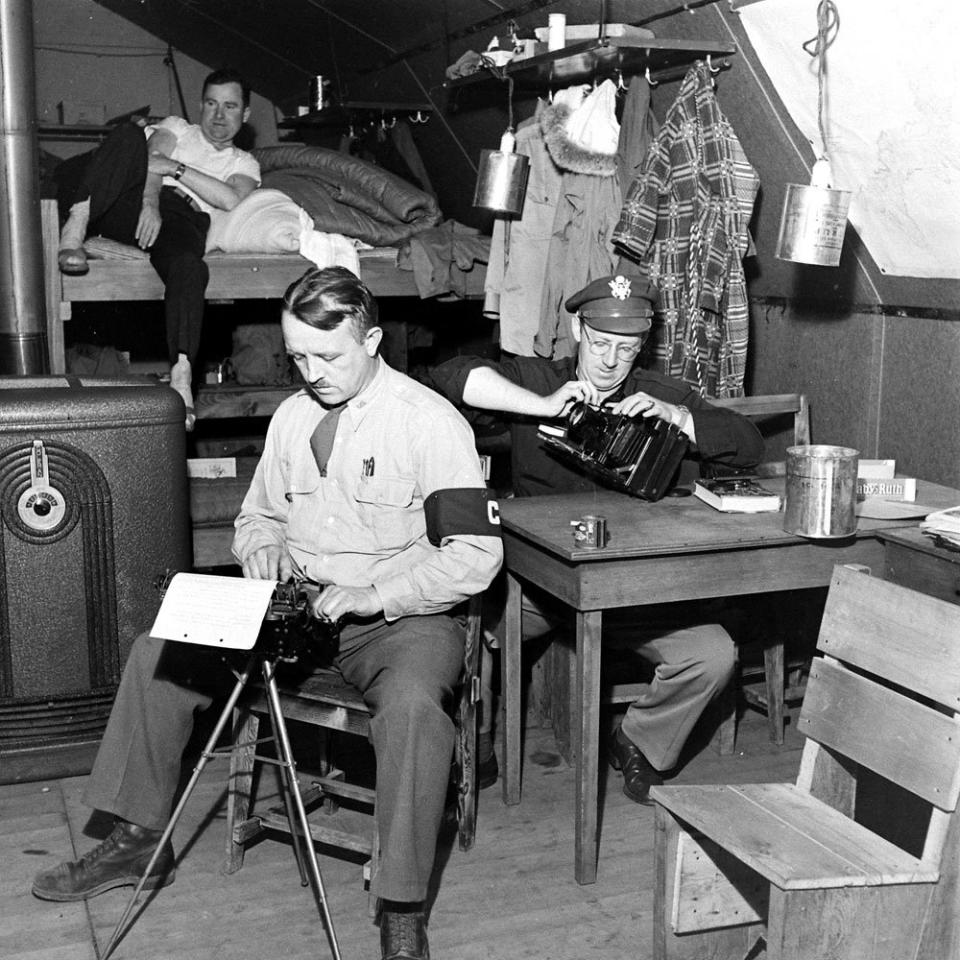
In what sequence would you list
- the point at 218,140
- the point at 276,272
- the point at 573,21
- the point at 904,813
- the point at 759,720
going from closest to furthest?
the point at 904,813 → the point at 759,720 → the point at 573,21 → the point at 276,272 → the point at 218,140

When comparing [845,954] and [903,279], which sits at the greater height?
[903,279]

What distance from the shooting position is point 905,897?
2373 mm

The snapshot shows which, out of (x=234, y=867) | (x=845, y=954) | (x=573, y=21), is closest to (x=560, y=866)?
(x=234, y=867)

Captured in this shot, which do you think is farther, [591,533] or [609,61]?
[609,61]

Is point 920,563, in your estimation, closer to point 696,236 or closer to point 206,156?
point 696,236

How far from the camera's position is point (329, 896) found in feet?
10.2

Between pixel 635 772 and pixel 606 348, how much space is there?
1.21 meters

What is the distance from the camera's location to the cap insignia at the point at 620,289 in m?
3.74

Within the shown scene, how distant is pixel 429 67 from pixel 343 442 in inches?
130

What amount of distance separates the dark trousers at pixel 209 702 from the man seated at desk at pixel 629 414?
2.27ft

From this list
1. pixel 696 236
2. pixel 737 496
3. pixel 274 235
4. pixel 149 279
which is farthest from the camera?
pixel 274 235

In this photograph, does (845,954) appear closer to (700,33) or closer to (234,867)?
(234,867)

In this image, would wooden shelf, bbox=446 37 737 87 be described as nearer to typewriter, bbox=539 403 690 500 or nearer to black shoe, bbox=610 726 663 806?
typewriter, bbox=539 403 690 500

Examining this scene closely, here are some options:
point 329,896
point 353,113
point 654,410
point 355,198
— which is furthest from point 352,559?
point 353,113
